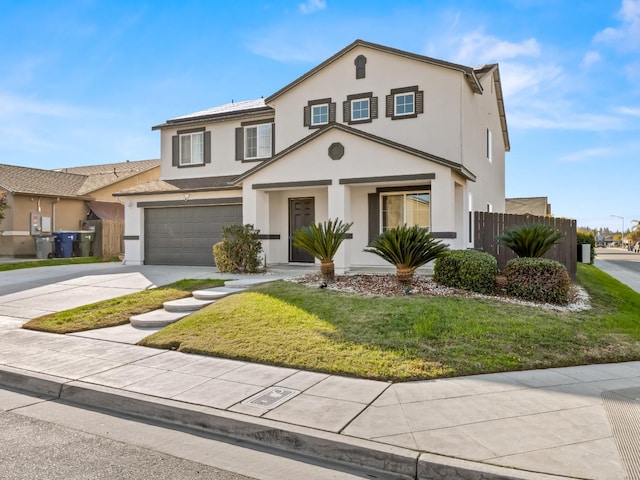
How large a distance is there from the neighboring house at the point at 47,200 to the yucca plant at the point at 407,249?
2127cm

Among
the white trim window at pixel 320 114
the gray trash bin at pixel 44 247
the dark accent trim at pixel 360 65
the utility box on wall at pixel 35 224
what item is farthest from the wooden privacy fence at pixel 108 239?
the dark accent trim at pixel 360 65

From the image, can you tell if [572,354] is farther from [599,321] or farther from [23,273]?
[23,273]

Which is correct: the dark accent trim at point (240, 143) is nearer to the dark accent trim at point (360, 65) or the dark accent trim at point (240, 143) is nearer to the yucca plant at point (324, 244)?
the dark accent trim at point (360, 65)

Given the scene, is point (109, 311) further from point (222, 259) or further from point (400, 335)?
point (400, 335)

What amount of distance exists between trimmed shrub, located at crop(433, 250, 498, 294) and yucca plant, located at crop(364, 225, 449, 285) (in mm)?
309

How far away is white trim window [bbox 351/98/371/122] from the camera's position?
51.4 feet

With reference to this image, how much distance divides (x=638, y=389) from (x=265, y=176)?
11668 millimetres

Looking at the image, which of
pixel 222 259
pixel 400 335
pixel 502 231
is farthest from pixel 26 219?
pixel 400 335

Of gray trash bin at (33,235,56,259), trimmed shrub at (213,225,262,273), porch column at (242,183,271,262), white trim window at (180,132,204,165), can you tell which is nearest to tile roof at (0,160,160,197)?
gray trash bin at (33,235,56,259)

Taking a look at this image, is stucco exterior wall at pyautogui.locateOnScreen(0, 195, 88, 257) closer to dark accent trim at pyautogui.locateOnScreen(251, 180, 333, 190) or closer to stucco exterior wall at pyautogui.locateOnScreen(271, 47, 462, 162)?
stucco exterior wall at pyautogui.locateOnScreen(271, 47, 462, 162)

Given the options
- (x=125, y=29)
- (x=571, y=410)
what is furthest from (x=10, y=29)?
(x=571, y=410)

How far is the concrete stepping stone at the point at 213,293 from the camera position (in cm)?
1030

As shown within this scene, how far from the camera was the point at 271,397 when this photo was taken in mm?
5051

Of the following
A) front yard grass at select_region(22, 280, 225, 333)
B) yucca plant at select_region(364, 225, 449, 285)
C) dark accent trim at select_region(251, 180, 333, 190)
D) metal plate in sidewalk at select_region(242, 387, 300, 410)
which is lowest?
metal plate in sidewalk at select_region(242, 387, 300, 410)
